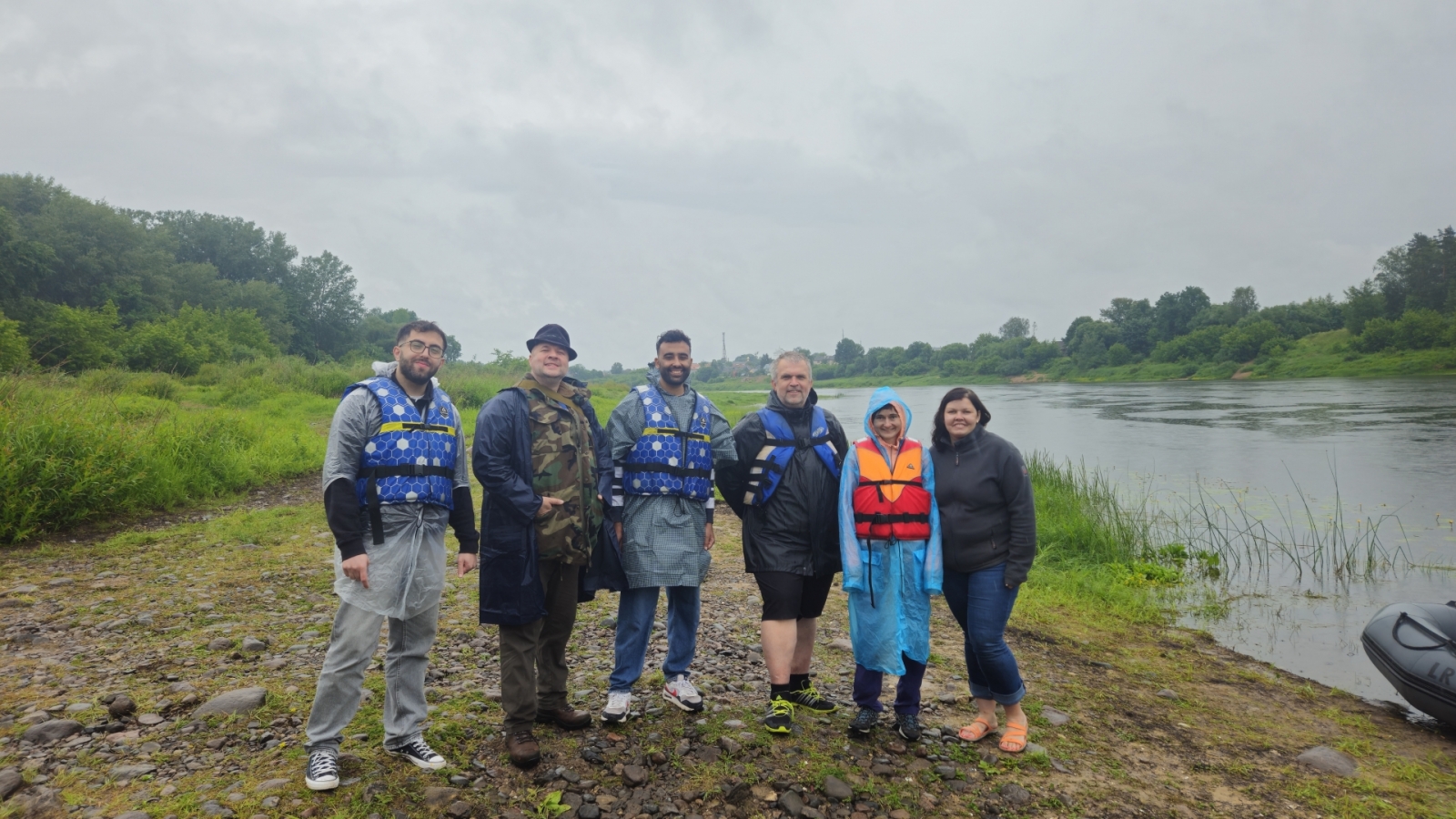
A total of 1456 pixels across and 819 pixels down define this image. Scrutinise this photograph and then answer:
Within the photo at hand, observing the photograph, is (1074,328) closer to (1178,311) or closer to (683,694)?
(1178,311)

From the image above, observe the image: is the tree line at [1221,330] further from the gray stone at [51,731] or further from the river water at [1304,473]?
the gray stone at [51,731]

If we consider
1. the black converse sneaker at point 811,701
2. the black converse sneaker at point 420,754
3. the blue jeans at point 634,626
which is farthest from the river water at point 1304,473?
the black converse sneaker at point 420,754

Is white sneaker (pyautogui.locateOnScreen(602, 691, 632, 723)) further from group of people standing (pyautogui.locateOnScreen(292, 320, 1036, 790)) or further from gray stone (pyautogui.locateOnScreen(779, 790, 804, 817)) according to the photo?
gray stone (pyautogui.locateOnScreen(779, 790, 804, 817))

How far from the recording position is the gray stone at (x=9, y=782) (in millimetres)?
3008

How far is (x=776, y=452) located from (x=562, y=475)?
47.8 inches

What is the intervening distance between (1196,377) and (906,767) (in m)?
85.4

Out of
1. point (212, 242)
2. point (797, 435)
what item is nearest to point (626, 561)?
point (797, 435)

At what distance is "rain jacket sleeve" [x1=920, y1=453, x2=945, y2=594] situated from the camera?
3912 mm

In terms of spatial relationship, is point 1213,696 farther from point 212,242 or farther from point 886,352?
point 886,352

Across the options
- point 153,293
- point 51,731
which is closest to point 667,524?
point 51,731

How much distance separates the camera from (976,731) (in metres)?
4.12

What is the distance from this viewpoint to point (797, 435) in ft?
13.8

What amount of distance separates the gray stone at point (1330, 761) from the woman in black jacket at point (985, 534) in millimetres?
1935

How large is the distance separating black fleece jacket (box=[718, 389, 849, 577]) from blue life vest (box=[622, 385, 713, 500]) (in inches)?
8.4
